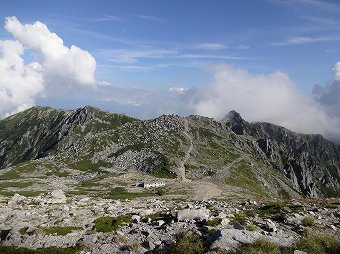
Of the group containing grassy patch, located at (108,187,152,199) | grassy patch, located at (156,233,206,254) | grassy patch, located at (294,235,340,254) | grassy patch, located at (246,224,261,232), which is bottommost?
grassy patch, located at (108,187,152,199)

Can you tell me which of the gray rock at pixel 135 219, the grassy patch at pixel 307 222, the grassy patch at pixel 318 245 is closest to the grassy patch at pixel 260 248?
the grassy patch at pixel 318 245

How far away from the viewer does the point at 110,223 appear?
3753cm

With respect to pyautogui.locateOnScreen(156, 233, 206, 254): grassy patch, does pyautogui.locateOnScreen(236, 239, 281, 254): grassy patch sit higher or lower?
higher

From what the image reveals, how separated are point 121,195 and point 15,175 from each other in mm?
86546

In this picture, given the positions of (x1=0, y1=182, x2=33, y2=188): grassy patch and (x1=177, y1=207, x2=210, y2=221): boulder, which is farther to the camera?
(x1=0, y1=182, x2=33, y2=188): grassy patch

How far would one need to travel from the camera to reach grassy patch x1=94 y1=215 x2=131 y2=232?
35.7 meters

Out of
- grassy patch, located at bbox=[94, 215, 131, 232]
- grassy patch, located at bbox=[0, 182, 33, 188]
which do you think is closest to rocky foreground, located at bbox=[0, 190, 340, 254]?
grassy patch, located at bbox=[94, 215, 131, 232]

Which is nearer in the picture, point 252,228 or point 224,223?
point 252,228

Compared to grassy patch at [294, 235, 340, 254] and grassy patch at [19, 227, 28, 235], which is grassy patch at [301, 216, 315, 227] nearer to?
grassy patch at [294, 235, 340, 254]

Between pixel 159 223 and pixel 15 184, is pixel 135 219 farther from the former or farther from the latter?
pixel 15 184

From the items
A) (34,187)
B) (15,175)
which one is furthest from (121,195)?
(15,175)

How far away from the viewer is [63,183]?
168375 millimetres

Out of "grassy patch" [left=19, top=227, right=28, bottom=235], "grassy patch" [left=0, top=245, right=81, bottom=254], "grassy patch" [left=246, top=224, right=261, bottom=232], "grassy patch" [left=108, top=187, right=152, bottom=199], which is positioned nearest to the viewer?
"grassy patch" [left=0, top=245, right=81, bottom=254]

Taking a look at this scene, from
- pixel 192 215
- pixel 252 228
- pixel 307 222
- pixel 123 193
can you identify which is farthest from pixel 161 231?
pixel 123 193
